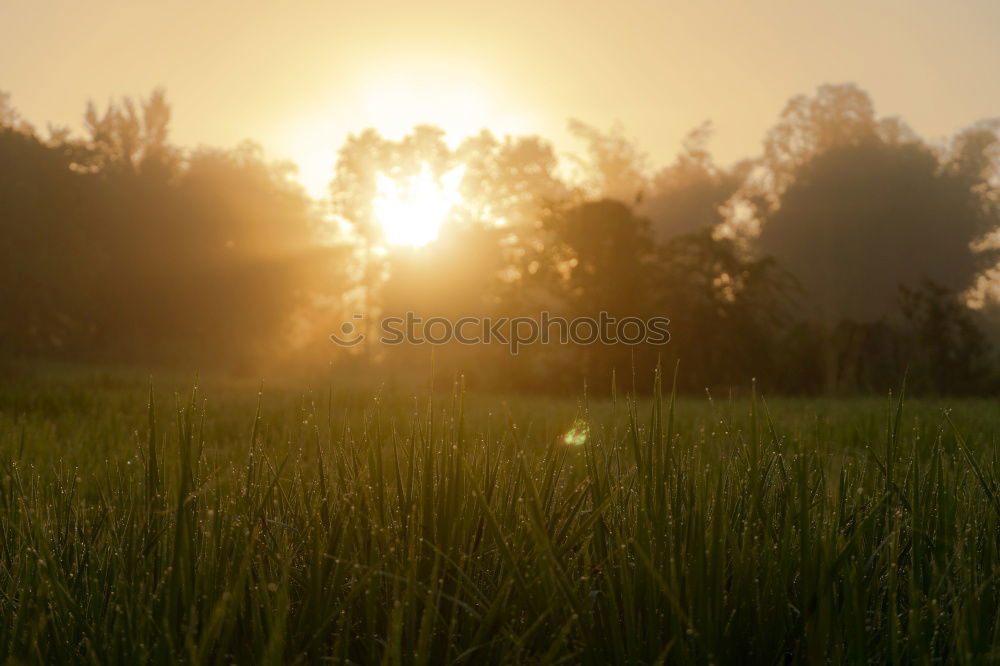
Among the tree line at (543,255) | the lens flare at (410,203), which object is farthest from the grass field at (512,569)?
the lens flare at (410,203)

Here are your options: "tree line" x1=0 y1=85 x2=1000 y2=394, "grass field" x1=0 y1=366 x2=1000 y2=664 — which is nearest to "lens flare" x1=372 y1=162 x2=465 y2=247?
"tree line" x1=0 y1=85 x2=1000 y2=394

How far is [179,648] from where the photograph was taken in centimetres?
130

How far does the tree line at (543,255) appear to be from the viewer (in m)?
13.5

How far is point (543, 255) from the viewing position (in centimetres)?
1428

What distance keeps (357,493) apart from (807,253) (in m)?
31.3

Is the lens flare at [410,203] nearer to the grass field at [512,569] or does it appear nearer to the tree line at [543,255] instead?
the tree line at [543,255]

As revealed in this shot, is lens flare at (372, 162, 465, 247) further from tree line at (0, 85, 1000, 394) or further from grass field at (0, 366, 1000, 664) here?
grass field at (0, 366, 1000, 664)

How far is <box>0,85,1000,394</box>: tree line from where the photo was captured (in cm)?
1352

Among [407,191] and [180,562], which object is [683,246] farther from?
[407,191]

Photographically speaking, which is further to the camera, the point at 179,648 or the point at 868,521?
the point at 868,521

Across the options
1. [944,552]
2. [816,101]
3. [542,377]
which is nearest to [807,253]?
[816,101]

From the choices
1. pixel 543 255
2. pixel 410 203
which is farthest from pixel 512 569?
pixel 410 203

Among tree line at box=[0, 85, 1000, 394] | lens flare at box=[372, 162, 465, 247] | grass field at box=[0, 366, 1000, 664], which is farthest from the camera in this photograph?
lens flare at box=[372, 162, 465, 247]

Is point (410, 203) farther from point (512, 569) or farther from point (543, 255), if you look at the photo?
point (512, 569)
